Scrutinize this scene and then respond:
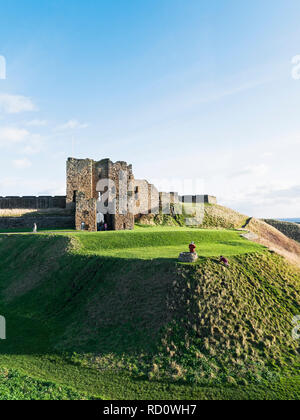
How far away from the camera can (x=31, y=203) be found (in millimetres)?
48969

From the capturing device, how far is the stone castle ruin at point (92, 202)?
4059cm

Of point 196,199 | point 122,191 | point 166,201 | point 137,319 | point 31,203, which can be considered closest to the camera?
point 137,319

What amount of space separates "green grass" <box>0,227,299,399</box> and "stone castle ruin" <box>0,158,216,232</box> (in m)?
11.2

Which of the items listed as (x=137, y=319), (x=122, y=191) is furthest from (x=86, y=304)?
(x=122, y=191)

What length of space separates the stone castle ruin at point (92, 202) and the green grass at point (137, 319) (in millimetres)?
11181

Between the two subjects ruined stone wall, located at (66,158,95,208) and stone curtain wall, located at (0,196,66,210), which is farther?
stone curtain wall, located at (0,196,66,210)

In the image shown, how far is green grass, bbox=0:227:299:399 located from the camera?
1453 cm

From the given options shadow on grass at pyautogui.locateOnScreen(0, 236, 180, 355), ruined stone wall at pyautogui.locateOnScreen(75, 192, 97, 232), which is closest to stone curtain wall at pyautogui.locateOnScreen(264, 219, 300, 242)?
ruined stone wall at pyautogui.locateOnScreen(75, 192, 97, 232)

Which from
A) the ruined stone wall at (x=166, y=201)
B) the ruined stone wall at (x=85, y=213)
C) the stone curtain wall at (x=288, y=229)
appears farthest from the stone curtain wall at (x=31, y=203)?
the stone curtain wall at (x=288, y=229)

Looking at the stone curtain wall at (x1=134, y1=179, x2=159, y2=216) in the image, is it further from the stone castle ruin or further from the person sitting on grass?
the person sitting on grass

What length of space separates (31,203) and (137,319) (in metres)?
37.4

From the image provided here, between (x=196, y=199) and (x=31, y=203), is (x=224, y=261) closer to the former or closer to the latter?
(x=31, y=203)

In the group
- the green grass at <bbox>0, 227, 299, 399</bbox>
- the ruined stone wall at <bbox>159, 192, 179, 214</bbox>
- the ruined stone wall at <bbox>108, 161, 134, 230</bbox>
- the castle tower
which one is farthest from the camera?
the ruined stone wall at <bbox>159, 192, 179, 214</bbox>

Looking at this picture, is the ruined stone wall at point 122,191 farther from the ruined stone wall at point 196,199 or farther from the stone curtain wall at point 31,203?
the ruined stone wall at point 196,199
